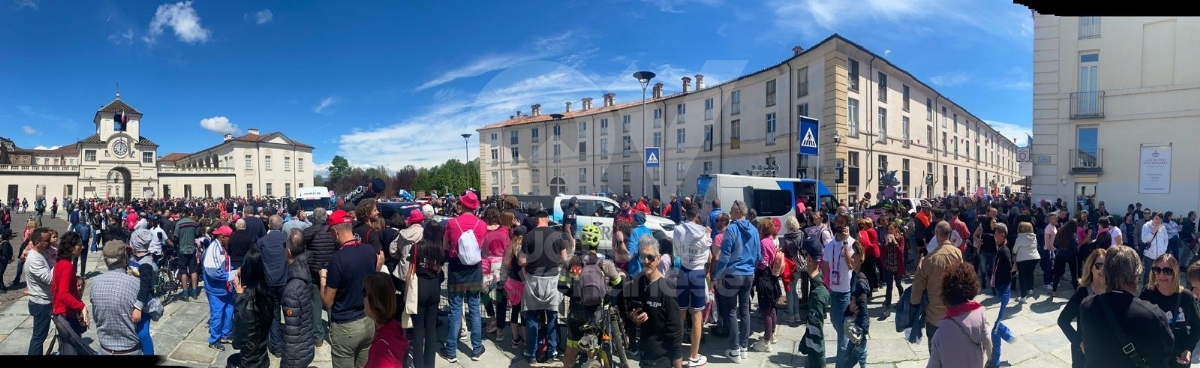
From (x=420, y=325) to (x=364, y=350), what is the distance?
27.0 inches


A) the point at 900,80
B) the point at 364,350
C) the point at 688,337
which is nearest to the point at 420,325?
the point at 364,350

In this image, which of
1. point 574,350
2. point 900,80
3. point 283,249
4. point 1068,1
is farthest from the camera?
point 900,80

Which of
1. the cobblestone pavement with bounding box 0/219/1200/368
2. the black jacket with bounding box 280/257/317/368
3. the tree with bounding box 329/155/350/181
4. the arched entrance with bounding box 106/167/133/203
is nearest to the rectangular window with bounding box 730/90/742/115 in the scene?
the cobblestone pavement with bounding box 0/219/1200/368

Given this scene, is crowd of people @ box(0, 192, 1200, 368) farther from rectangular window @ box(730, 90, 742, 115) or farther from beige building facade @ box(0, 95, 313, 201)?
beige building facade @ box(0, 95, 313, 201)

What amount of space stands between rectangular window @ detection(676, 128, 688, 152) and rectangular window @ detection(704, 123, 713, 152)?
156 centimetres

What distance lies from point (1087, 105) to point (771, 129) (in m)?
12.6

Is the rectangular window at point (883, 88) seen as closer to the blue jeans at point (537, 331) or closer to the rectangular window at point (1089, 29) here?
the rectangular window at point (1089, 29)

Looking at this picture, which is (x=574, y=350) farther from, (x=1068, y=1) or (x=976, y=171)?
(x=976, y=171)

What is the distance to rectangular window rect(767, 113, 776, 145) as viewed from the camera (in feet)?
88.2

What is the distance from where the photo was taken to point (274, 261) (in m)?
4.89

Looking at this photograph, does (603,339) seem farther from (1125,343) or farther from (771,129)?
(771,129)

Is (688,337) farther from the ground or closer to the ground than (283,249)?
closer to the ground

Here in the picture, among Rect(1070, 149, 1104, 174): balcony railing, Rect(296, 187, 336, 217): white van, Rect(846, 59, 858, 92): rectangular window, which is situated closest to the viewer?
Rect(1070, 149, 1104, 174): balcony railing

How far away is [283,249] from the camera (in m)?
5.07
